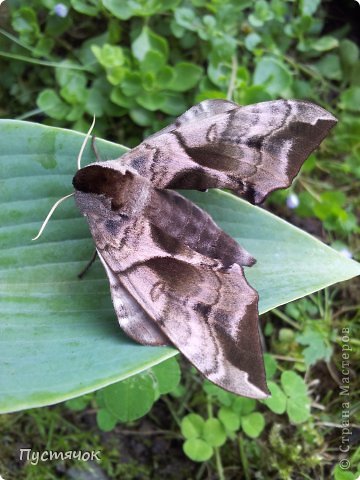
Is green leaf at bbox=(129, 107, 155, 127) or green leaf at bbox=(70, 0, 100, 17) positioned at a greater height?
green leaf at bbox=(70, 0, 100, 17)

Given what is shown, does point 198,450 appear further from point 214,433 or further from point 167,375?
point 167,375

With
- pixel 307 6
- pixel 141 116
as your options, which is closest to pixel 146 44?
pixel 141 116

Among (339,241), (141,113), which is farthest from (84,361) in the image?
(339,241)

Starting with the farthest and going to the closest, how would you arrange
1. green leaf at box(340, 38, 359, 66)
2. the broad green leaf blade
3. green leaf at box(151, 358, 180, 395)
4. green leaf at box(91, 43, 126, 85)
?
green leaf at box(340, 38, 359, 66) < green leaf at box(91, 43, 126, 85) < green leaf at box(151, 358, 180, 395) < the broad green leaf blade

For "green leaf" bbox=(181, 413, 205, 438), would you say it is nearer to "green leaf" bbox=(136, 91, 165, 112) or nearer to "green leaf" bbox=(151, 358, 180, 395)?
"green leaf" bbox=(151, 358, 180, 395)

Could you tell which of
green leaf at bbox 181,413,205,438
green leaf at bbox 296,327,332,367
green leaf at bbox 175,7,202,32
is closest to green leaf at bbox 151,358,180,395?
green leaf at bbox 181,413,205,438

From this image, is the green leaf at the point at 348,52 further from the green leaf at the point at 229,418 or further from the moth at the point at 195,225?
the green leaf at the point at 229,418

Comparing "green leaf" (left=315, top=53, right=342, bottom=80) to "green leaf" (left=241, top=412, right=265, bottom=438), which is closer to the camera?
"green leaf" (left=241, top=412, right=265, bottom=438)

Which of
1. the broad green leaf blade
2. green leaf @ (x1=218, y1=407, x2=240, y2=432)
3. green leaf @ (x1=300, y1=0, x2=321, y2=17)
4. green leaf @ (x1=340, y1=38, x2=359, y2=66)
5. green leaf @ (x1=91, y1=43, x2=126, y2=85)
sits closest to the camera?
the broad green leaf blade

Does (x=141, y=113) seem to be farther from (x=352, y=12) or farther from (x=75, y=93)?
(x=352, y=12)

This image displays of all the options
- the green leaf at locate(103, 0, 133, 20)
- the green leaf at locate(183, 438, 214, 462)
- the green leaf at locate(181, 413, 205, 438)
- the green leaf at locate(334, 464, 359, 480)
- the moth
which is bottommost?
the green leaf at locate(183, 438, 214, 462)
